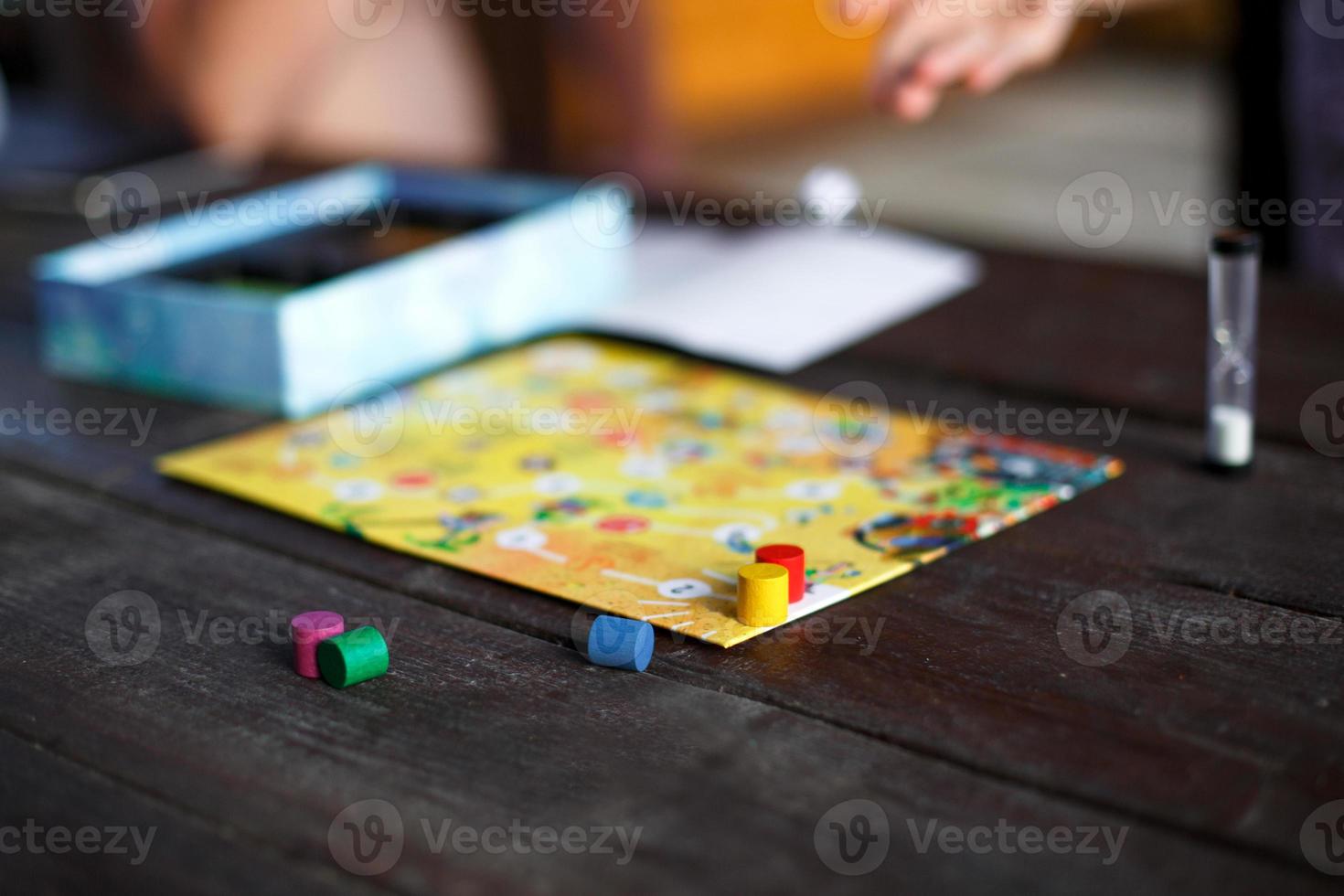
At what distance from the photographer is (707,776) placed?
586mm

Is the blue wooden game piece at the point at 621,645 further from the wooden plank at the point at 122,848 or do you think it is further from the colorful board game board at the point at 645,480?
the wooden plank at the point at 122,848

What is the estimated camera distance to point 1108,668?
0.66 metres

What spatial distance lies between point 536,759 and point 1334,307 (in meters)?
0.85

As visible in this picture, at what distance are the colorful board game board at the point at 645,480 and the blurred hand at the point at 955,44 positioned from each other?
1.11 feet

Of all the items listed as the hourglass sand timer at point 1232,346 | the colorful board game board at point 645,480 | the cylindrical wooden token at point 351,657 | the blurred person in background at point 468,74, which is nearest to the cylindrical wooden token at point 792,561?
the colorful board game board at point 645,480

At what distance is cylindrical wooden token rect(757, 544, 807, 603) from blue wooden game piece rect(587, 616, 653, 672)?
82 millimetres

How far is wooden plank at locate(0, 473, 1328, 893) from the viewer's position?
1.73ft

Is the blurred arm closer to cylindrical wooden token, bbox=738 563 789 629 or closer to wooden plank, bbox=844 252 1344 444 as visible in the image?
wooden plank, bbox=844 252 1344 444

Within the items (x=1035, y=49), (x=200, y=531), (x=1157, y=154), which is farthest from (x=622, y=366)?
(x=1157, y=154)

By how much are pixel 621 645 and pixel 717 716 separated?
64 mm

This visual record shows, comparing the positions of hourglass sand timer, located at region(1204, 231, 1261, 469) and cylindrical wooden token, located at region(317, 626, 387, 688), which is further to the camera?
hourglass sand timer, located at region(1204, 231, 1261, 469)

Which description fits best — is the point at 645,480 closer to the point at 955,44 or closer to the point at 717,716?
the point at 717,716

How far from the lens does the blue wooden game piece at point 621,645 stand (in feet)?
2.20

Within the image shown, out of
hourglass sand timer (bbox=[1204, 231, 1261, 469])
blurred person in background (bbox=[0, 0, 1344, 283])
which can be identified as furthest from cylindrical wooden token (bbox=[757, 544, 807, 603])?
blurred person in background (bbox=[0, 0, 1344, 283])
